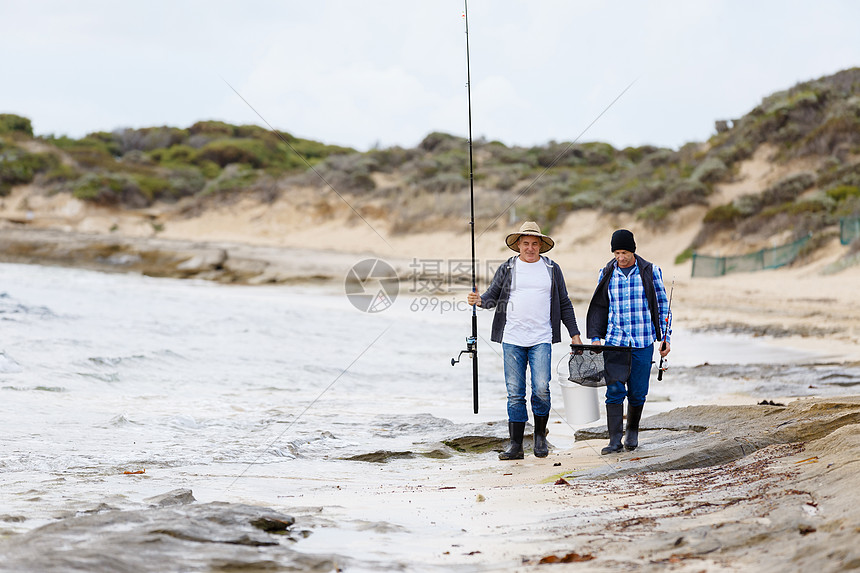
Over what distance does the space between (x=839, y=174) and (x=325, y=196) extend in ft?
70.8

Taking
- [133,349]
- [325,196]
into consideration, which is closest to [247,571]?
[133,349]

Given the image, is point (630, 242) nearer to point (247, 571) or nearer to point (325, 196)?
point (247, 571)

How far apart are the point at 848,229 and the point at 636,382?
16185mm

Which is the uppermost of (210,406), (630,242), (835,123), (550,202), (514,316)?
(835,123)

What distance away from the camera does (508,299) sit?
5.21 meters

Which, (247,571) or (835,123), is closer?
(247,571)

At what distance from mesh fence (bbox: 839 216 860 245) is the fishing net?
15.7 meters

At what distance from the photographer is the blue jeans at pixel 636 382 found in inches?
203

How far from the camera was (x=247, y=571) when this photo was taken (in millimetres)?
2545

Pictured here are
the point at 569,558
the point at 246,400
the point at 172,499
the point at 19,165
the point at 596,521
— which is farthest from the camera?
the point at 19,165

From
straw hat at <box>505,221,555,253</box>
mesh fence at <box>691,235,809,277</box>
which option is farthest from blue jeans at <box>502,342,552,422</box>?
mesh fence at <box>691,235,809,277</box>

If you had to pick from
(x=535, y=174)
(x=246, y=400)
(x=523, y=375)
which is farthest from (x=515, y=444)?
(x=535, y=174)

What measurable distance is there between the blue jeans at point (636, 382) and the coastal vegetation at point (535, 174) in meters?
17.0

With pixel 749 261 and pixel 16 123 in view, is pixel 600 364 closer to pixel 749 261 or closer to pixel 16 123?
pixel 749 261
